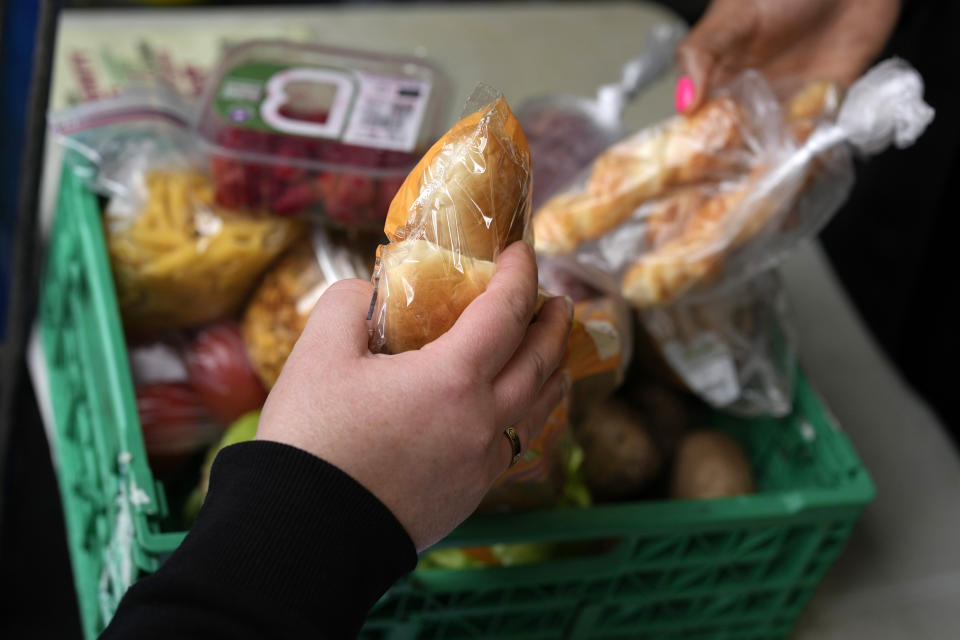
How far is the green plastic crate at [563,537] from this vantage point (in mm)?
614

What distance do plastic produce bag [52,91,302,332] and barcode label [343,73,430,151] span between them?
0.11 metres

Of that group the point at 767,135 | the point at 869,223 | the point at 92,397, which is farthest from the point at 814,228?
the point at 92,397

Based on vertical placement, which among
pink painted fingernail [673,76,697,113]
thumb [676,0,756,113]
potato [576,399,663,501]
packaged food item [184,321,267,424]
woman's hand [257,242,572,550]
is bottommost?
packaged food item [184,321,267,424]

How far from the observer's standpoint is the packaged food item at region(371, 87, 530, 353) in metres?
0.48

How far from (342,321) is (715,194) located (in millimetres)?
413

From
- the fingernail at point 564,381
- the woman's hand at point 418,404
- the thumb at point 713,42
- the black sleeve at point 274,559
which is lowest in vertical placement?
the black sleeve at point 274,559

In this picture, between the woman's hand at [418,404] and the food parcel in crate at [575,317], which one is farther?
the food parcel in crate at [575,317]

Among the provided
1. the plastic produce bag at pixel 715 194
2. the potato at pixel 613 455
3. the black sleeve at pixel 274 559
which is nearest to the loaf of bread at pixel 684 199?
the plastic produce bag at pixel 715 194

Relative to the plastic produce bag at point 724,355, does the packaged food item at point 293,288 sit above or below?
below

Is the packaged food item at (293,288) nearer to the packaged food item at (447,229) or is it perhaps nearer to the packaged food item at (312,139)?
the packaged food item at (312,139)

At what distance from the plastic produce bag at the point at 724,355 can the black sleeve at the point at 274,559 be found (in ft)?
1.44

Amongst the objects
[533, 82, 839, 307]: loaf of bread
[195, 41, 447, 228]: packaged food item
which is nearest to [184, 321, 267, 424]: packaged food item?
[195, 41, 447, 228]: packaged food item

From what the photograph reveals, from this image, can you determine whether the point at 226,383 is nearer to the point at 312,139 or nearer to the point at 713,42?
the point at 312,139

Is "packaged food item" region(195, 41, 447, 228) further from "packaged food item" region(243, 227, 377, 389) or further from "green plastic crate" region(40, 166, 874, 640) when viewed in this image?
"green plastic crate" region(40, 166, 874, 640)
